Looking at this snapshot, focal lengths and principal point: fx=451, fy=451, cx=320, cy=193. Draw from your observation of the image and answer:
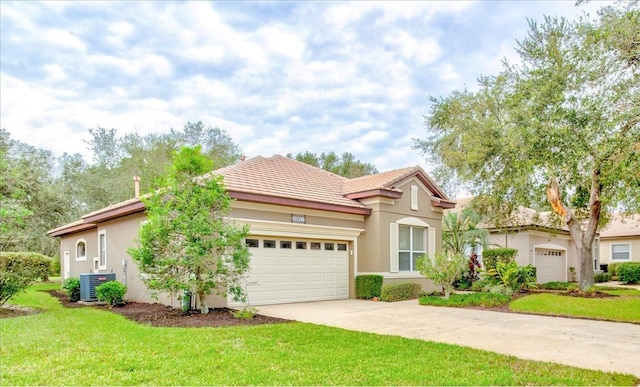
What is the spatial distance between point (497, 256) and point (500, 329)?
36.9 ft

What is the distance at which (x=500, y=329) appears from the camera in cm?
920

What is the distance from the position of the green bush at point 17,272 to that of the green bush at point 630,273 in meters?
28.0

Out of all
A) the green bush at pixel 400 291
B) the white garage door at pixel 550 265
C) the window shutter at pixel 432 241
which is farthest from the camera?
the white garage door at pixel 550 265

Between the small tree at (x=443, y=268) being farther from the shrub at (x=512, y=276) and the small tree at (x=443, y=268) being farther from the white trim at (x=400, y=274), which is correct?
the shrub at (x=512, y=276)

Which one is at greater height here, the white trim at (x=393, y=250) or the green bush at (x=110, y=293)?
the white trim at (x=393, y=250)

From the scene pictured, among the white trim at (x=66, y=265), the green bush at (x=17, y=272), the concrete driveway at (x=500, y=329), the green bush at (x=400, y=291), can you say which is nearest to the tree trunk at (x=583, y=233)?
the green bush at (x=400, y=291)

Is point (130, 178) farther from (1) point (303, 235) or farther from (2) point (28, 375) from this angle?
(2) point (28, 375)

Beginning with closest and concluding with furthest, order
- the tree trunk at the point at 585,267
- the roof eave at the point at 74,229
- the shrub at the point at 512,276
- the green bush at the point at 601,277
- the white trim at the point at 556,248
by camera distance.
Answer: the shrub at the point at 512,276 < the tree trunk at the point at 585,267 < the roof eave at the point at 74,229 < the white trim at the point at 556,248 < the green bush at the point at 601,277

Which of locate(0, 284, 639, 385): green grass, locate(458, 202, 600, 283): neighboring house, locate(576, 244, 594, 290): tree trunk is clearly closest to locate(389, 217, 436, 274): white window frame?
locate(576, 244, 594, 290): tree trunk

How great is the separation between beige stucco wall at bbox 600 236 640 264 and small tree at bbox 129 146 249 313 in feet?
94.8

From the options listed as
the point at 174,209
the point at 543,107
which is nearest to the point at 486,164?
the point at 543,107

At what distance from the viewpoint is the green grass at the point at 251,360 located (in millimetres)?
5258

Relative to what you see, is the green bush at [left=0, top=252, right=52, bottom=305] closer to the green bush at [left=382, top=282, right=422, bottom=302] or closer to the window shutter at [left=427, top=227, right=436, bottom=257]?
the green bush at [left=382, top=282, right=422, bottom=302]

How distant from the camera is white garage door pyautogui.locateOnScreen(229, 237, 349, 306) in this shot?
13117 millimetres
